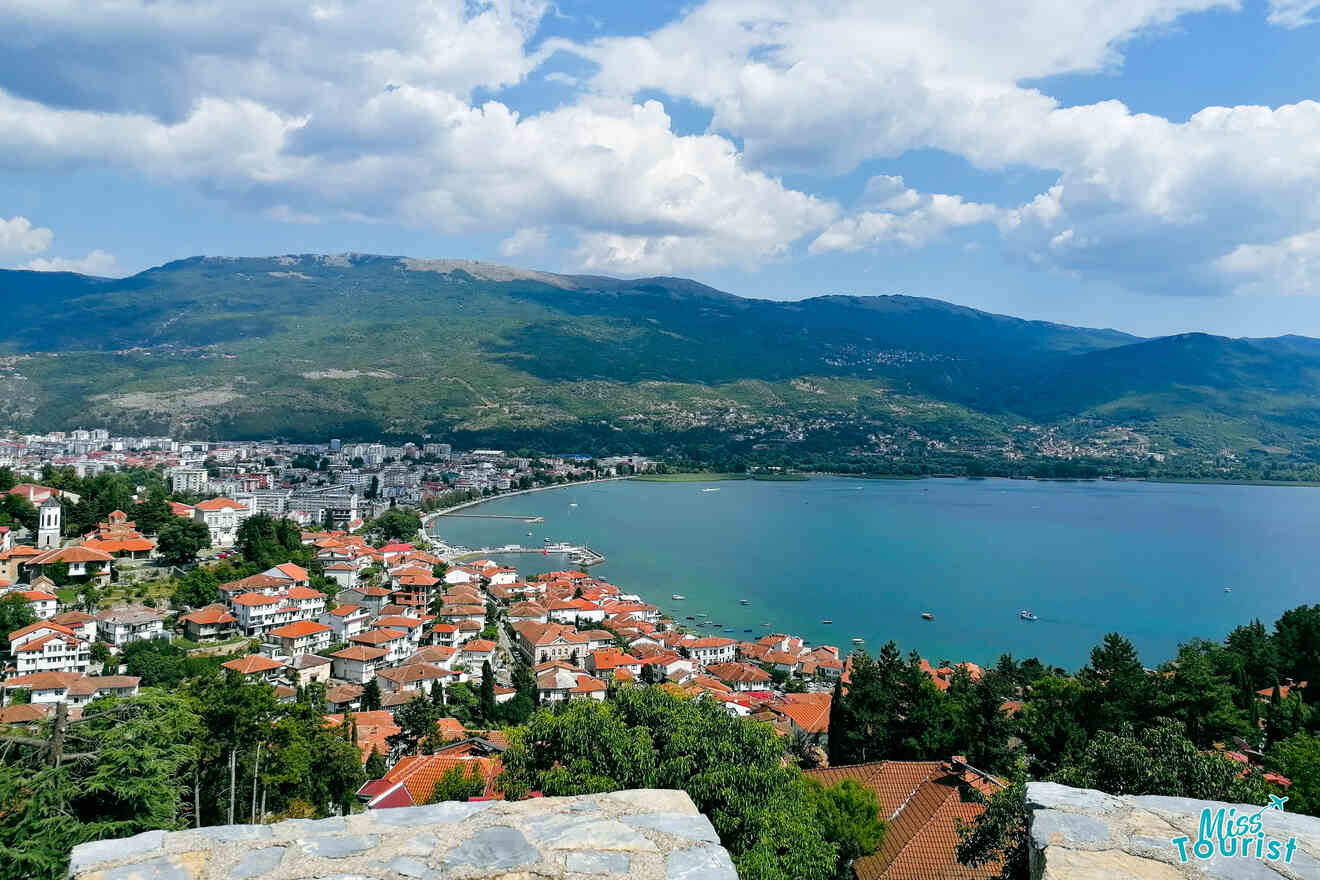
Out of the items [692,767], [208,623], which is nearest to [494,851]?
[692,767]

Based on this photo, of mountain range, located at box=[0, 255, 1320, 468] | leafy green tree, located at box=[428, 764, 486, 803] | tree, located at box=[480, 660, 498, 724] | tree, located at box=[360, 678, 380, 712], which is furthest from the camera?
mountain range, located at box=[0, 255, 1320, 468]

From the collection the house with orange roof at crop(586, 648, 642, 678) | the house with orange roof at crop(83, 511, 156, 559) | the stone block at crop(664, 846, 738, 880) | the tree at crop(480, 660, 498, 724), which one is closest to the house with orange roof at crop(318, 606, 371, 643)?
the house with orange roof at crop(83, 511, 156, 559)

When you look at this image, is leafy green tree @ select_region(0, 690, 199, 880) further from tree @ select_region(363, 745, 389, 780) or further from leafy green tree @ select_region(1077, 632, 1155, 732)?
leafy green tree @ select_region(1077, 632, 1155, 732)

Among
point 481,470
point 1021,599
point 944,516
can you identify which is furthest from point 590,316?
point 1021,599

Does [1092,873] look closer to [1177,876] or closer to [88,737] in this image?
[1177,876]

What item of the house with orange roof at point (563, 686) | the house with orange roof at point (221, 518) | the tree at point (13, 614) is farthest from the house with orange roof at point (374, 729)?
the house with orange roof at point (221, 518)
